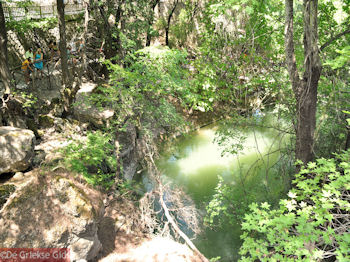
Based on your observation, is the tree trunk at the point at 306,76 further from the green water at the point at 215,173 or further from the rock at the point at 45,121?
the rock at the point at 45,121

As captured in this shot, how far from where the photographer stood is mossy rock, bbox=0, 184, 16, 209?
500 cm

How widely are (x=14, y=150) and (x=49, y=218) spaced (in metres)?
2.36

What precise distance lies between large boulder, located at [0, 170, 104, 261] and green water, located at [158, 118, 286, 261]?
4.44m

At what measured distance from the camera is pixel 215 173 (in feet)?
38.2

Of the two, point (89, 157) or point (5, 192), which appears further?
point (89, 157)

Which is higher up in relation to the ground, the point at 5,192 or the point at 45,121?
the point at 45,121

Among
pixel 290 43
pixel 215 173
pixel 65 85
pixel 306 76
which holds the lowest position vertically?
pixel 215 173

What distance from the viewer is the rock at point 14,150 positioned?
593 centimetres

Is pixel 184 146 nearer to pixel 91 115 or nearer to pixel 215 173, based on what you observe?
pixel 215 173

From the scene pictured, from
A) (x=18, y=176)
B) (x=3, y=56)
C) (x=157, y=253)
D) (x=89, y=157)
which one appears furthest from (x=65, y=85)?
(x=157, y=253)

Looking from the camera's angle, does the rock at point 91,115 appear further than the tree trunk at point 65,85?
Yes

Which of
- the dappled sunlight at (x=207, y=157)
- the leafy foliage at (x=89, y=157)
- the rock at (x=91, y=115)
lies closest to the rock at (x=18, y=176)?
the leafy foliage at (x=89, y=157)

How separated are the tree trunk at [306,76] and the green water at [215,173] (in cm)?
140

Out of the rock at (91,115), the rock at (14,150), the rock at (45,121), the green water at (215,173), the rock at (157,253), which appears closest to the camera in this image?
the rock at (157,253)
